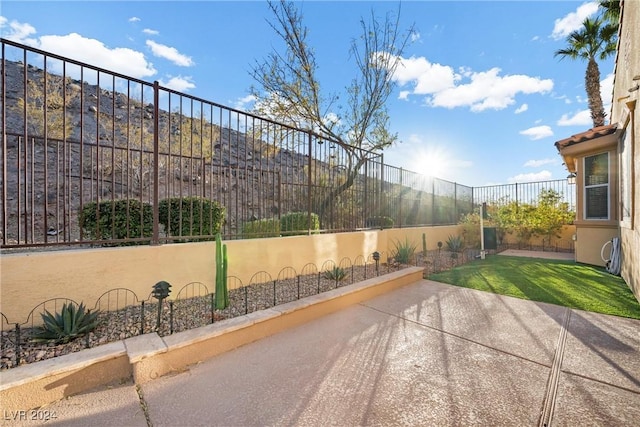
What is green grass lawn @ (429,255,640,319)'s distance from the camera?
422 cm

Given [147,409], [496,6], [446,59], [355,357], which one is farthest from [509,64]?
[147,409]

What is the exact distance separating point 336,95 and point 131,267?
7.98 m

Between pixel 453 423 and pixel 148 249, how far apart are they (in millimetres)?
3615

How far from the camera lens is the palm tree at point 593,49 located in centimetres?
1159

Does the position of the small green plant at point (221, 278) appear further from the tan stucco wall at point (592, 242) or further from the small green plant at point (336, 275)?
the tan stucco wall at point (592, 242)

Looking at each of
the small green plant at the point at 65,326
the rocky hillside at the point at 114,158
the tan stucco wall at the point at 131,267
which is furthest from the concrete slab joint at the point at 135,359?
the rocky hillside at the point at 114,158

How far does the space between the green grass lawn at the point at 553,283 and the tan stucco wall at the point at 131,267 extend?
3.31 m

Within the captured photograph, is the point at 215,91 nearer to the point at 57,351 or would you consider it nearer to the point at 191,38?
the point at 191,38

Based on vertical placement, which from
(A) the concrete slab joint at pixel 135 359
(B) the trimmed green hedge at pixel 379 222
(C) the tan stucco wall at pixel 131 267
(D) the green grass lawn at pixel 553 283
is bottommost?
(D) the green grass lawn at pixel 553 283

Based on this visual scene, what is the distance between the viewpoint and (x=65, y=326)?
8.22 ft

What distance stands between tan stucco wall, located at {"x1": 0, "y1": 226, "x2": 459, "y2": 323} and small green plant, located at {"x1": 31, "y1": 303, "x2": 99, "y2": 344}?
0.39 metres

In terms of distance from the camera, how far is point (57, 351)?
7.61 feet

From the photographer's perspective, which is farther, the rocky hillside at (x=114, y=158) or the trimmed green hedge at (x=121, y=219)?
the trimmed green hedge at (x=121, y=219)

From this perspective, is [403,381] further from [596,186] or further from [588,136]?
[596,186]
